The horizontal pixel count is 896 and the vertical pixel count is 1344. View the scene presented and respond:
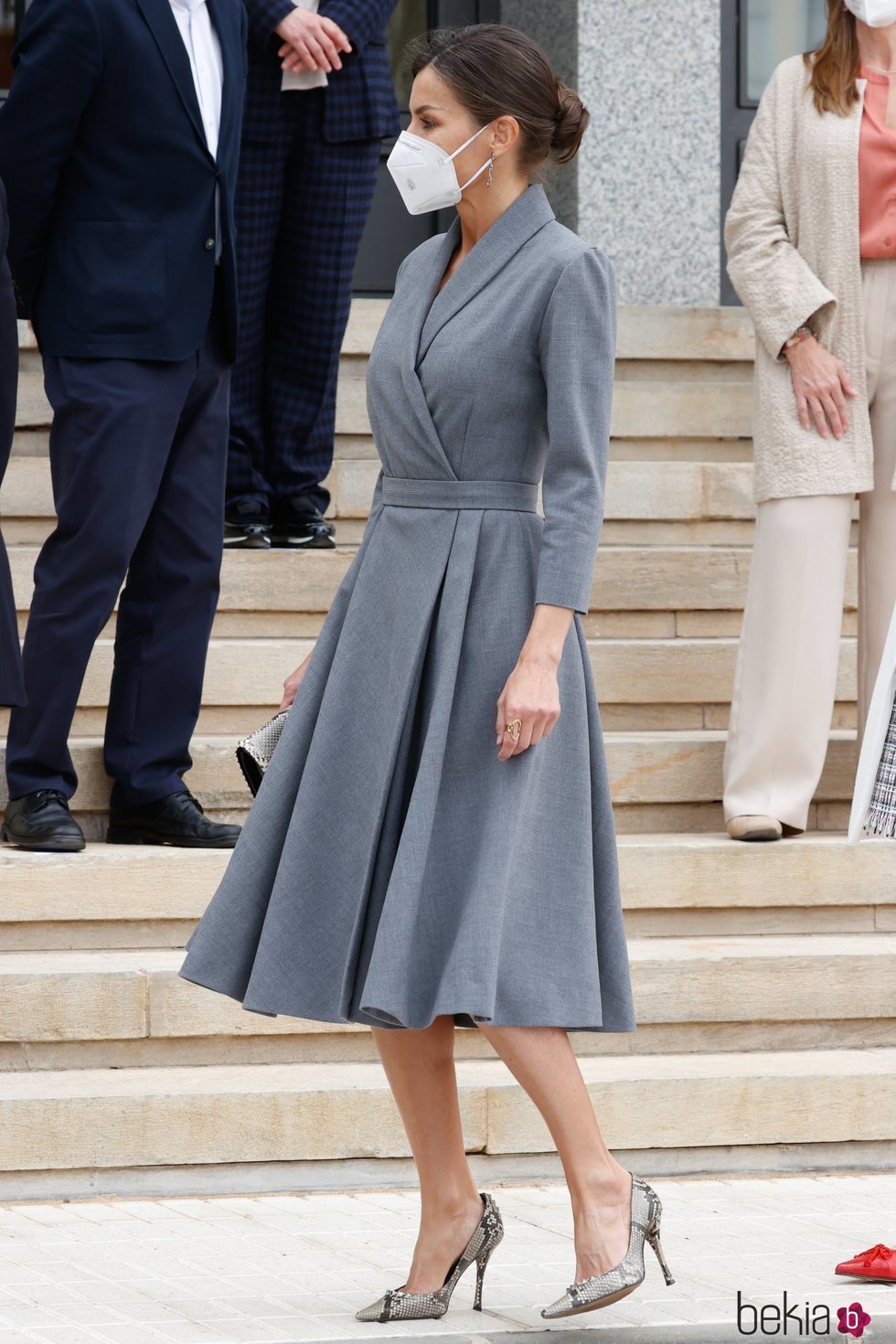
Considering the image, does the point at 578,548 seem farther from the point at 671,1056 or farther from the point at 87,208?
the point at 87,208

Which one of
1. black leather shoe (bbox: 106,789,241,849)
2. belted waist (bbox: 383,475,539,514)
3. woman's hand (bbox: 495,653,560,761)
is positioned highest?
belted waist (bbox: 383,475,539,514)

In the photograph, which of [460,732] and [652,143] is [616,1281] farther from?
[652,143]

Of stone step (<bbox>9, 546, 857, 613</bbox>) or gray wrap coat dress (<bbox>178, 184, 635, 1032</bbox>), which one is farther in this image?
stone step (<bbox>9, 546, 857, 613</bbox>)

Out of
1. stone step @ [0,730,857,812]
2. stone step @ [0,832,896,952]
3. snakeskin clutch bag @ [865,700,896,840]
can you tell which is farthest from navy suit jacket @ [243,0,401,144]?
snakeskin clutch bag @ [865,700,896,840]

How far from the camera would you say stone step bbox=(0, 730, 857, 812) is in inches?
193

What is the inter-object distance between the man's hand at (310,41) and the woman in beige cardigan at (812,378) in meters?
1.19

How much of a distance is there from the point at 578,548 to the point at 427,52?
2.69 ft

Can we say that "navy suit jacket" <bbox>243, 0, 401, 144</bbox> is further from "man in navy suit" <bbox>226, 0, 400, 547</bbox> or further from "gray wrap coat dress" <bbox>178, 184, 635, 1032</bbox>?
"gray wrap coat dress" <bbox>178, 184, 635, 1032</bbox>

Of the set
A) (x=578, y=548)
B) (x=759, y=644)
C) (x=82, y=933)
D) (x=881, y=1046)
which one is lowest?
(x=881, y=1046)

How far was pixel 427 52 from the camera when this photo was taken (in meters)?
3.18

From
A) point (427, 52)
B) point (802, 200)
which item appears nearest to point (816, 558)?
point (802, 200)

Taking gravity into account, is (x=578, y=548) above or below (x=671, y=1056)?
above

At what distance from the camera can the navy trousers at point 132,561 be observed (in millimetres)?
4625

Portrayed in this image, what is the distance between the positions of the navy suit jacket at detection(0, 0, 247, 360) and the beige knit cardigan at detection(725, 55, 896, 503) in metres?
1.35
